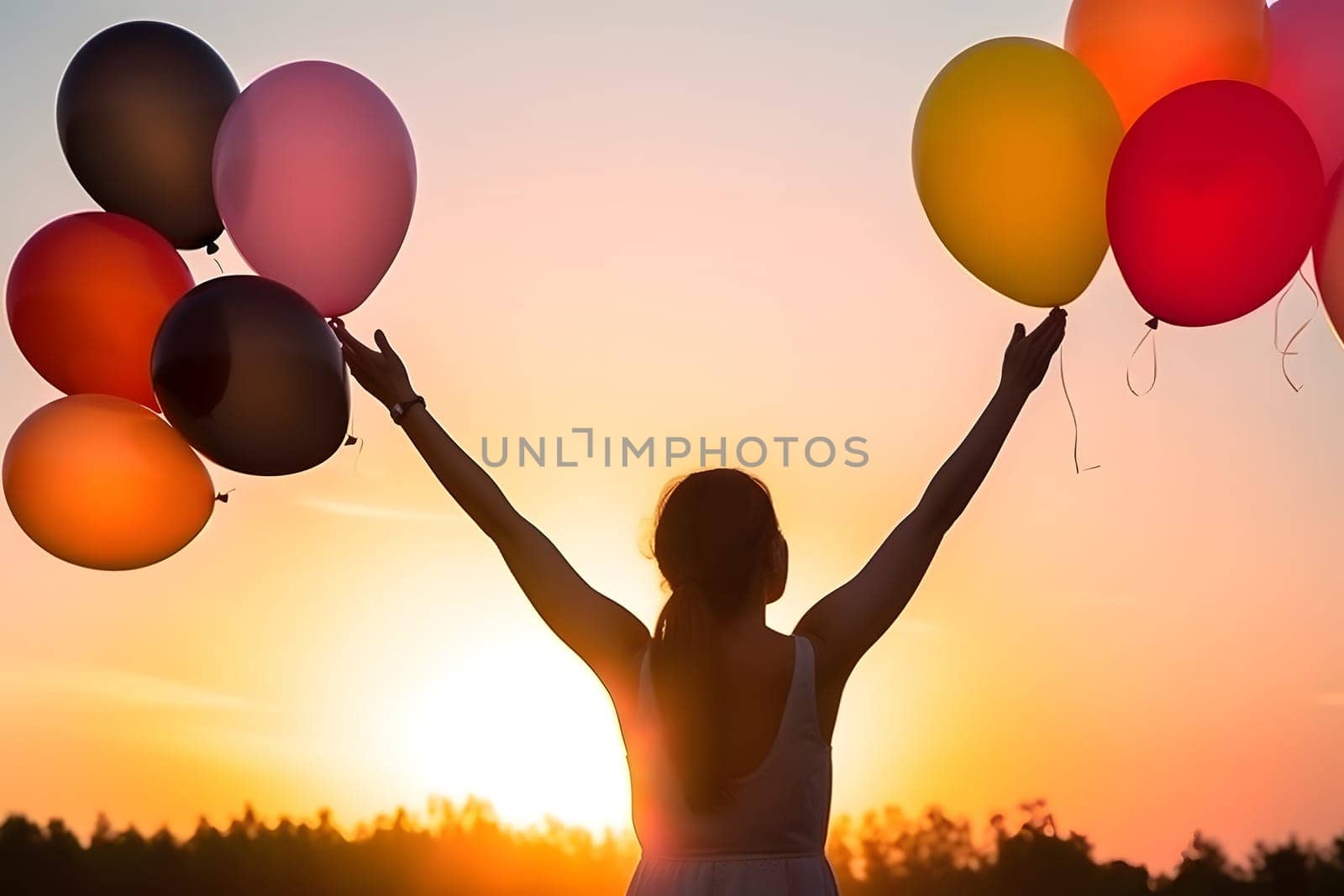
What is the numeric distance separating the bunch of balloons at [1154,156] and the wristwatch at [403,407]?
1.71m

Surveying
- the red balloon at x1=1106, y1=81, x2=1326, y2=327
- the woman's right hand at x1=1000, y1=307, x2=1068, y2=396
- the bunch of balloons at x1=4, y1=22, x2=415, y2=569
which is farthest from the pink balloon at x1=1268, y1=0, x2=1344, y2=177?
the bunch of balloons at x1=4, y1=22, x2=415, y2=569

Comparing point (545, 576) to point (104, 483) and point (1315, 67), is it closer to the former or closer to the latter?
point (104, 483)

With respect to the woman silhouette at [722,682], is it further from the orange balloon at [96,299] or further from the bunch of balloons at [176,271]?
the orange balloon at [96,299]

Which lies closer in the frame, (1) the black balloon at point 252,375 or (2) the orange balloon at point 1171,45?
(1) the black balloon at point 252,375

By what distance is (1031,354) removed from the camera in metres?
2.94

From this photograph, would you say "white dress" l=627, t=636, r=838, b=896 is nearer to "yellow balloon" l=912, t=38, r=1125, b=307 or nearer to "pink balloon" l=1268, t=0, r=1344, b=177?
"yellow balloon" l=912, t=38, r=1125, b=307

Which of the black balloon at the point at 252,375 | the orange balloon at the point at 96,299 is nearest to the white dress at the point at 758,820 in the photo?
the black balloon at the point at 252,375

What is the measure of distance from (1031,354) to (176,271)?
2.29 meters

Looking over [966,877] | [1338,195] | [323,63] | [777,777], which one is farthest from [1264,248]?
[966,877]

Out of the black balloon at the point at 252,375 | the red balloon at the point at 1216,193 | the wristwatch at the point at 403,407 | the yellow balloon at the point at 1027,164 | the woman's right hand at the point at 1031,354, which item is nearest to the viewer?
the wristwatch at the point at 403,407

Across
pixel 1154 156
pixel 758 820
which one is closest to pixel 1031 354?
pixel 1154 156

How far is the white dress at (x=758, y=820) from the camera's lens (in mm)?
2332

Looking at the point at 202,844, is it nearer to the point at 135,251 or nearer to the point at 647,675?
the point at 135,251

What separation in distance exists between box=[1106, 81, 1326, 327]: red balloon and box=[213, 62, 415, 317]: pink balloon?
1.83 metres
